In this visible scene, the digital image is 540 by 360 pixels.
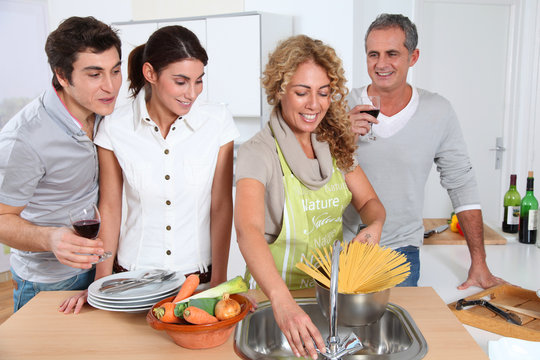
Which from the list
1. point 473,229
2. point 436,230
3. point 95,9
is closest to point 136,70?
point 473,229

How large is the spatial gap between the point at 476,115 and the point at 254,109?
184cm

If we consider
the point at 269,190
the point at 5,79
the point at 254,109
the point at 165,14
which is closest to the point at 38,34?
the point at 5,79

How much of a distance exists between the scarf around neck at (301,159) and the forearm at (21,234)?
0.72 meters

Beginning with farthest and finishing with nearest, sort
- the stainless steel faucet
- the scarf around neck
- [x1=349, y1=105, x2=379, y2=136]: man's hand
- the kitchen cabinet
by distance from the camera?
the kitchen cabinet → [x1=349, y1=105, x2=379, y2=136]: man's hand → the scarf around neck → the stainless steel faucet

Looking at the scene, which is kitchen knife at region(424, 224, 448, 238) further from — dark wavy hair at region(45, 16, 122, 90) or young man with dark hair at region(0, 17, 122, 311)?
dark wavy hair at region(45, 16, 122, 90)

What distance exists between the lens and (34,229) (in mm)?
1460

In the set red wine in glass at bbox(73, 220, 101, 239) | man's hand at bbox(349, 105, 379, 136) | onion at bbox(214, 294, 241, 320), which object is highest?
man's hand at bbox(349, 105, 379, 136)

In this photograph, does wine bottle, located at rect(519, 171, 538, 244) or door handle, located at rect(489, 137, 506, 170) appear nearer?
wine bottle, located at rect(519, 171, 538, 244)

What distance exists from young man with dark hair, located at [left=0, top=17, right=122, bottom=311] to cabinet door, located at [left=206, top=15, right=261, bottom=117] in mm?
2660

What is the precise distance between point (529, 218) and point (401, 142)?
739mm

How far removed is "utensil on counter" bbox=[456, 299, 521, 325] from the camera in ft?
5.04

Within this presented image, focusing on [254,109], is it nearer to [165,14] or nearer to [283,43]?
[165,14]

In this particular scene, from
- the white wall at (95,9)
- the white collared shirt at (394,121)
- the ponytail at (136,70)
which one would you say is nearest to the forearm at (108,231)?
the ponytail at (136,70)

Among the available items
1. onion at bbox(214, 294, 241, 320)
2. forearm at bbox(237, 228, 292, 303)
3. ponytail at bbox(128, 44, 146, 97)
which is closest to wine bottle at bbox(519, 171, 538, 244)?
forearm at bbox(237, 228, 292, 303)
